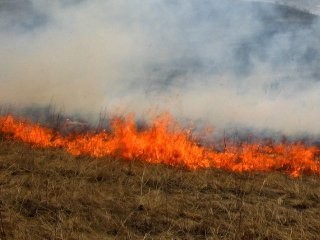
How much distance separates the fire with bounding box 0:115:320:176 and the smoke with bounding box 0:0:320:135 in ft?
4.86

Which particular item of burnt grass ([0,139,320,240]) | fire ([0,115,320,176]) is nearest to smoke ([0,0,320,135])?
fire ([0,115,320,176])

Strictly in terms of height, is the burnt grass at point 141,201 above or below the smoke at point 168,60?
below

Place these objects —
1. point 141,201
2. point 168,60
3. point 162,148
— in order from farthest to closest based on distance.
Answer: point 168,60
point 162,148
point 141,201

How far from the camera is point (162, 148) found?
931 cm

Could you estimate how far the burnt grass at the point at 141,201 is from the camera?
17.7 ft

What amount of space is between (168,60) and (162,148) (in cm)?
579

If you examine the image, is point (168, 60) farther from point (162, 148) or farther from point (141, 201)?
point (141, 201)

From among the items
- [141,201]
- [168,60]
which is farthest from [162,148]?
[168,60]

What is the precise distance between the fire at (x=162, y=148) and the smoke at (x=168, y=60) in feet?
4.86

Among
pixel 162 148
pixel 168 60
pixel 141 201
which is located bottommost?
pixel 141 201

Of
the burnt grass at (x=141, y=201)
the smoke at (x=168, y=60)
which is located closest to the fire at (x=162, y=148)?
the burnt grass at (x=141, y=201)

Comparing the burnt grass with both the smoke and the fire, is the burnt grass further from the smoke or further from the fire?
the smoke

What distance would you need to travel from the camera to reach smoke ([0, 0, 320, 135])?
40.0 ft

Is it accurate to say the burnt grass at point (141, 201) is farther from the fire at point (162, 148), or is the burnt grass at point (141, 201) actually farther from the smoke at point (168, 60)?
the smoke at point (168, 60)
